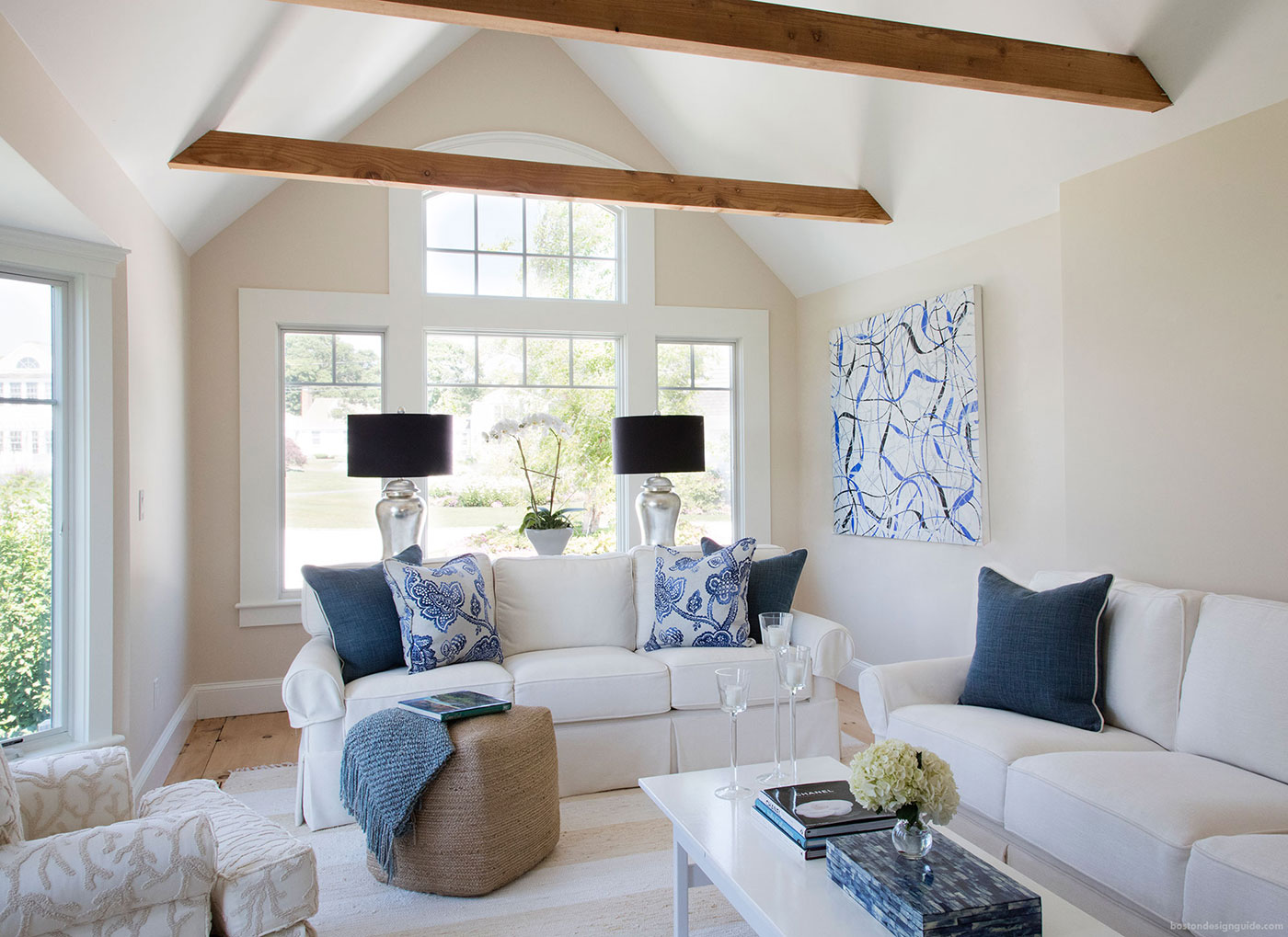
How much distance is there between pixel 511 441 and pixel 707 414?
1.23 meters

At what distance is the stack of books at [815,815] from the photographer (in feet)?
6.05

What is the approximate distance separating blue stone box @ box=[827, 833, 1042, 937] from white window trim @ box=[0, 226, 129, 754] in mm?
2449

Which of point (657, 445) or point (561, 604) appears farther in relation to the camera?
point (657, 445)

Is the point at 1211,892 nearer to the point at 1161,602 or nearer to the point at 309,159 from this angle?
the point at 1161,602

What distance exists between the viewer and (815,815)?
1.90 m

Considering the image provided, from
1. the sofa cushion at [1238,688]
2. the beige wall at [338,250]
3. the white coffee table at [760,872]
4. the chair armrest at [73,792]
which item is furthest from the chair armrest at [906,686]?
the beige wall at [338,250]

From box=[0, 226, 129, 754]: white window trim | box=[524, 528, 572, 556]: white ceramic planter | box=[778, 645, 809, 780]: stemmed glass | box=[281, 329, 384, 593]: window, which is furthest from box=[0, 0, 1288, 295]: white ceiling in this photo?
box=[778, 645, 809, 780]: stemmed glass

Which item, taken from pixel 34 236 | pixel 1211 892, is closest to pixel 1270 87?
pixel 1211 892

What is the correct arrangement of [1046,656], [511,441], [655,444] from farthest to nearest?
[511,441] < [655,444] < [1046,656]

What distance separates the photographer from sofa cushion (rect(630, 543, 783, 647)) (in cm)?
375

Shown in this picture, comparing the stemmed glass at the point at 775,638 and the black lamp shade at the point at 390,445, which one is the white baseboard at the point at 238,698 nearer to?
the black lamp shade at the point at 390,445

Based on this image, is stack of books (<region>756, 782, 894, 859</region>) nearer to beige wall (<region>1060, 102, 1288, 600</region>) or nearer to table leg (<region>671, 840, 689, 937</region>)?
table leg (<region>671, 840, 689, 937</region>)

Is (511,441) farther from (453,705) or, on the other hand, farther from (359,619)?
(453,705)

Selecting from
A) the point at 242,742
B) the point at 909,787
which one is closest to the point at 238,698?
the point at 242,742
